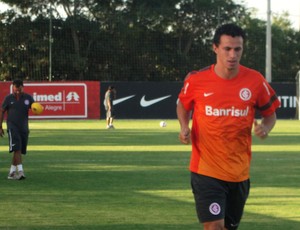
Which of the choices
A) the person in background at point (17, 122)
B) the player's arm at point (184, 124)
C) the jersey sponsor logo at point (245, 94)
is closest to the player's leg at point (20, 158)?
the person in background at point (17, 122)

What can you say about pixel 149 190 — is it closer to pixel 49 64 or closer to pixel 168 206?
pixel 168 206

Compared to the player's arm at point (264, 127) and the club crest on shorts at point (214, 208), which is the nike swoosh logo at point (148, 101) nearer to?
the player's arm at point (264, 127)

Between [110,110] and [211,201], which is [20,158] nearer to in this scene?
[211,201]

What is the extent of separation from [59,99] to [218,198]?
1645 inches

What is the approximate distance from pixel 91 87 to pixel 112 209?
37.5 meters

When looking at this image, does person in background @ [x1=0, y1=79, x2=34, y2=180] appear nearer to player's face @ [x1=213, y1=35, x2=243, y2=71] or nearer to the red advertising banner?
player's face @ [x1=213, y1=35, x2=243, y2=71]

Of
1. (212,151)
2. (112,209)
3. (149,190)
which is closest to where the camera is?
(212,151)

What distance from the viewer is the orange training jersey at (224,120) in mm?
8117

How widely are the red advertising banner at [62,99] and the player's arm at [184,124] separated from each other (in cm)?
4107

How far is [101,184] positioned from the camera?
53.4 ft

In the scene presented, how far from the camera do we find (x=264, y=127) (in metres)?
8.17

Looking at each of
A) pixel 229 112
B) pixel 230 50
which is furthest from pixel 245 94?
pixel 230 50

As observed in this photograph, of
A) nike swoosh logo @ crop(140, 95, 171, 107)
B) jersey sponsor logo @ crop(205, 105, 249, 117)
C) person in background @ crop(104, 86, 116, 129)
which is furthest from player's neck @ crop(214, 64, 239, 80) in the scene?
nike swoosh logo @ crop(140, 95, 171, 107)

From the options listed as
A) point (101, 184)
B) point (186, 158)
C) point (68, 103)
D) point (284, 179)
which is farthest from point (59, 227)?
point (68, 103)
